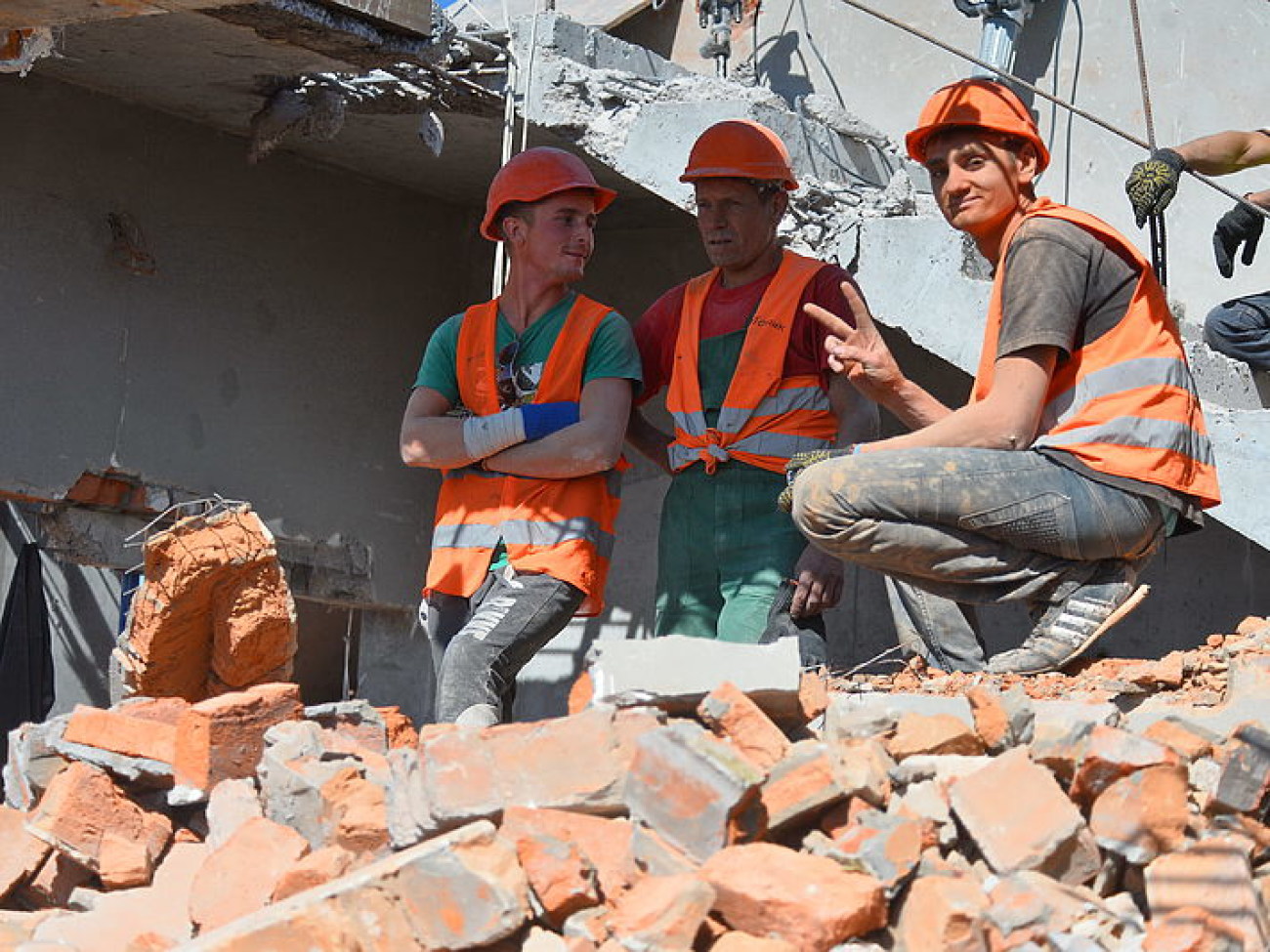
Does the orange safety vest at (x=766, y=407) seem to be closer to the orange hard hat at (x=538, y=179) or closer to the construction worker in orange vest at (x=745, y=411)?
the construction worker in orange vest at (x=745, y=411)

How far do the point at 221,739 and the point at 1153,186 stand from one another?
3.46 m

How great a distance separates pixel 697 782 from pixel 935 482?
1.42 metres

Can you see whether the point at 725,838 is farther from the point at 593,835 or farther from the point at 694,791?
the point at 593,835

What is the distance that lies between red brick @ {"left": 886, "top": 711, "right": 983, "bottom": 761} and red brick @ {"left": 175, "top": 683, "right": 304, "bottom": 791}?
1.55 m

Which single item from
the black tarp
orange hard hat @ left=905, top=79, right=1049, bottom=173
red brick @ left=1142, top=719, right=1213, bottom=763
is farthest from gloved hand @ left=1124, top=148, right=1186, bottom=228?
the black tarp

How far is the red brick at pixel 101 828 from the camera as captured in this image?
4.07 meters

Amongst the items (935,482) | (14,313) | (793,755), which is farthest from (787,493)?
(14,313)

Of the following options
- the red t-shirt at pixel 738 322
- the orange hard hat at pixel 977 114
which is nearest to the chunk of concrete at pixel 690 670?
the red t-shirt at pixel 738 322

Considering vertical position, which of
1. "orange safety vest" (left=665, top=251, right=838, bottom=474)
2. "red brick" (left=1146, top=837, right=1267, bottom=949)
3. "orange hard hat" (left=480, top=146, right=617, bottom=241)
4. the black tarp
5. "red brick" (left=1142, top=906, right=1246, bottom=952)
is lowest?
the black tarp

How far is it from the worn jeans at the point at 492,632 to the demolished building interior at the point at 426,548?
20 cm

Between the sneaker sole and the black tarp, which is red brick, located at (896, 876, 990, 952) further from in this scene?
the black tarp

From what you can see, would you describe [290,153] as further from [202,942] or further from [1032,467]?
[202,942]

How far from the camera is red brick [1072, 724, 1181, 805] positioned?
329cm

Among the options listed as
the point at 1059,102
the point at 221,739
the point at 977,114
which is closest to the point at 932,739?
the point at 221,739
